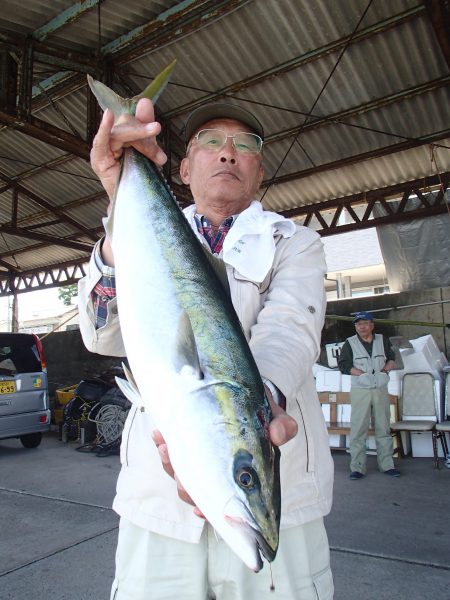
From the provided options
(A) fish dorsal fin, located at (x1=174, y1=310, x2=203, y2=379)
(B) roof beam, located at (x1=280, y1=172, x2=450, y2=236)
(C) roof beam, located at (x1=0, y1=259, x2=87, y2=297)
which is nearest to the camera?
(A) fish dorsal fin, located at (x1=174, y1=310, x2=203, y2=379)

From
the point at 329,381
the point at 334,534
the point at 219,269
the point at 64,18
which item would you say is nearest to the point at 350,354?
the point at 329,381

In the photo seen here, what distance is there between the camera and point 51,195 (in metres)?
11.1

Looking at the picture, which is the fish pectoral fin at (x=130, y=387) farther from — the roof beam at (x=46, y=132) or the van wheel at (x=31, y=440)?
the van wheel at (x=31, y=440)

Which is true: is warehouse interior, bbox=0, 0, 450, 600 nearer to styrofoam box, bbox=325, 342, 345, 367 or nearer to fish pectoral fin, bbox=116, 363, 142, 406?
styrofoam box, bbox=325, 342, 345, 367

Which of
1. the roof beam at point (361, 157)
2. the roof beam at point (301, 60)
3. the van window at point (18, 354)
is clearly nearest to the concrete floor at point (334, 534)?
the van window at point (18, 354)

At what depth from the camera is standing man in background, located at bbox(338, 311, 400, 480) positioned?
5398 millimetres

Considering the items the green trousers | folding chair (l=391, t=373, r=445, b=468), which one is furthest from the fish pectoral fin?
folding chair (l=391, t=373, r=445, b=468)

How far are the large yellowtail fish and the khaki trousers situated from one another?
49 cm

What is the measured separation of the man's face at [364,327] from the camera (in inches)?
233

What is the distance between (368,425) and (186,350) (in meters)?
5.21

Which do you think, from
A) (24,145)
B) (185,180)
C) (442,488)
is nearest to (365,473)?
(442,488)

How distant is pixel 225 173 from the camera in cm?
157

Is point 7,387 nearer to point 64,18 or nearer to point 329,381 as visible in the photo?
point 329,381

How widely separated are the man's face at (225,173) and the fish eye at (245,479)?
96 centimetres
